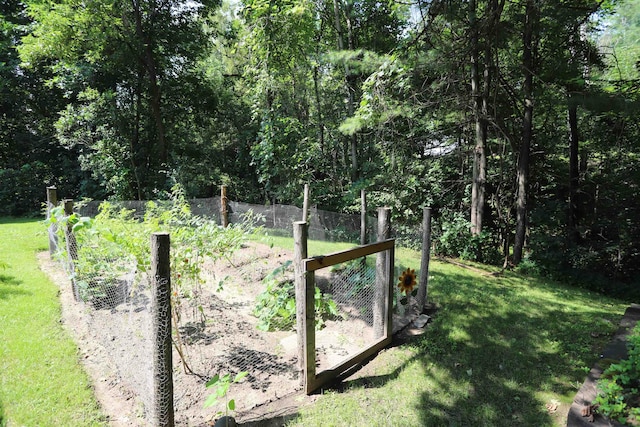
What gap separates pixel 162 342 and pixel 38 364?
1705 mm

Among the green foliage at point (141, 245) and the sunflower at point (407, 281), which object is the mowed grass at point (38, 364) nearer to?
the green foliage at point (141, 245)

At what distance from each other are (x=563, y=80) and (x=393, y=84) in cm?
319

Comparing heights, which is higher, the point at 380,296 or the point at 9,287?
the point at 380,296

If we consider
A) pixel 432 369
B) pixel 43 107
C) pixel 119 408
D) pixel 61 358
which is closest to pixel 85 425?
pixel 119 408

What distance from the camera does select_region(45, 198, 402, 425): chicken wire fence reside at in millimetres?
2547

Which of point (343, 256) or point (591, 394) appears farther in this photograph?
point (343, 256)

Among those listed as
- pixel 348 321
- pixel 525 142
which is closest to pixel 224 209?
pixel 348 321

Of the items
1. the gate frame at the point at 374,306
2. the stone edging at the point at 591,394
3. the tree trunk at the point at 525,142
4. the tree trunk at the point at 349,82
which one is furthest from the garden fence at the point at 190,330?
the tree trunk at the point at 349,82

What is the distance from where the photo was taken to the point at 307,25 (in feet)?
25.7

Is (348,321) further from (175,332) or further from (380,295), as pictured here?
(175,332)

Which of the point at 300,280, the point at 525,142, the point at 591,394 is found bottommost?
the point at 591,394

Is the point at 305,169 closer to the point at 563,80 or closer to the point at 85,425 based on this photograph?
the point at 563,80

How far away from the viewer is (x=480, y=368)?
2928 millimetres

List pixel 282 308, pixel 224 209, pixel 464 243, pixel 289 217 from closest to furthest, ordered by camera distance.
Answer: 1. pixel 282 308
2. pixel 464 243
3. pixel 289 217
4. pixel 224 209
